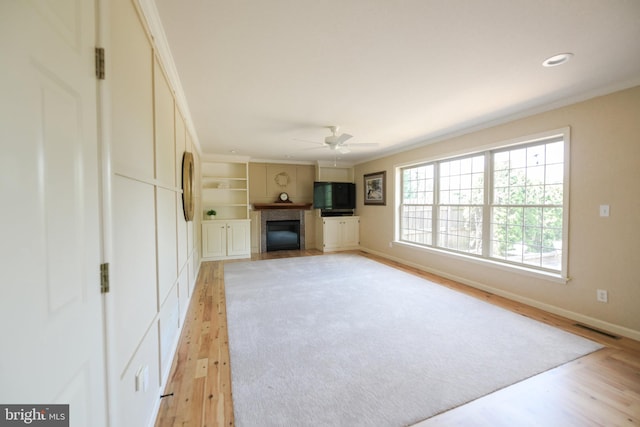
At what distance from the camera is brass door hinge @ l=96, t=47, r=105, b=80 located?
99 cm

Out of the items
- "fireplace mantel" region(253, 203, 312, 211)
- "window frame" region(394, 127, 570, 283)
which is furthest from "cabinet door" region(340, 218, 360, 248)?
"window frame" region(394, 127, 570, 283)

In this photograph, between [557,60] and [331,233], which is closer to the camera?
[557,60]

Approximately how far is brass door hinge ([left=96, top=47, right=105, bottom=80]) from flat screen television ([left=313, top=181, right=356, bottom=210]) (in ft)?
19.1

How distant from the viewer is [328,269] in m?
5.02

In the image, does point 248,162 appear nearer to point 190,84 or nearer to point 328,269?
point 328,269

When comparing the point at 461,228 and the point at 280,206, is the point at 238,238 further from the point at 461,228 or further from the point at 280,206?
the point at 461,228

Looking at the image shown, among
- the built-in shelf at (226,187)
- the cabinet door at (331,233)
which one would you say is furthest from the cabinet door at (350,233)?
the built-in shelf at (226,187)

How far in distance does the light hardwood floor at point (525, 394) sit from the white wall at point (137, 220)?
0.56ft

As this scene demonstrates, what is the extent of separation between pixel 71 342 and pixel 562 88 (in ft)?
13.5

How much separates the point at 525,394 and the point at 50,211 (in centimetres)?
272

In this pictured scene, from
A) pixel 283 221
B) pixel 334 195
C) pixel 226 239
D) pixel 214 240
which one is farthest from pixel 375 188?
pixel 214 240

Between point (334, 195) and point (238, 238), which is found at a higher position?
point (334, 195)

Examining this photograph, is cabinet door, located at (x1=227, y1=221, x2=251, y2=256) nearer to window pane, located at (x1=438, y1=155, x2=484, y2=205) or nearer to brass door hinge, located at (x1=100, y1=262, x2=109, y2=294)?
window pane, located at (x1=438, y1=155, x2=484, y2=205)

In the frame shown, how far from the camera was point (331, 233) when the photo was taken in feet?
22.9
